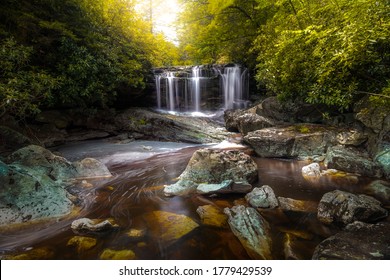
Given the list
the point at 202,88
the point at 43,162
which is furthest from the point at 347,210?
the point at 202,88

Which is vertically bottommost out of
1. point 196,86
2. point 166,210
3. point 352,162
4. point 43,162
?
point 166,210

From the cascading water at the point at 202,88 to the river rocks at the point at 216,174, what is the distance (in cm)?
1072

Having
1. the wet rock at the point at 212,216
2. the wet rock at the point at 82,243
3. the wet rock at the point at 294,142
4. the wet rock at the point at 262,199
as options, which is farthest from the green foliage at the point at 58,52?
the wet rock at the point at 294,142

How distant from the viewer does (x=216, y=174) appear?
4.98 metres

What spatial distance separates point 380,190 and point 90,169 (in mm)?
6591

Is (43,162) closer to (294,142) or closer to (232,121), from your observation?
(294,142)

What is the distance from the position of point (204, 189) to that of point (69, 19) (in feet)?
29.5

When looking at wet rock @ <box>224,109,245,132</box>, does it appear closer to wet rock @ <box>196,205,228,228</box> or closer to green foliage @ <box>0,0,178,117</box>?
green foliage @ <box>0,0,178,117</box>

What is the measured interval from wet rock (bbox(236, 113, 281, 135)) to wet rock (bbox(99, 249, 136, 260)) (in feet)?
26.3

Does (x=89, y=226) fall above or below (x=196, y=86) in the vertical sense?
below

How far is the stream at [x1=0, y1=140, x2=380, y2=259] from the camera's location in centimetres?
287

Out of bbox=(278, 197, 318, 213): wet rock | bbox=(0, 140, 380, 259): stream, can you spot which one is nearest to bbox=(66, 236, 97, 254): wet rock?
bbox=(0, 140, 380, 259): stream

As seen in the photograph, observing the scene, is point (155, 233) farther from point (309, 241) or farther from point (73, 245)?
point (309, 241)

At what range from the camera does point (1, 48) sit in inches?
234
